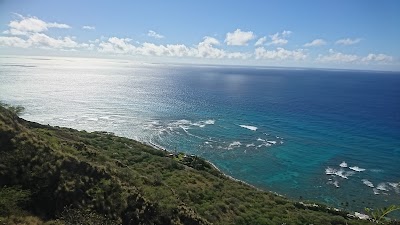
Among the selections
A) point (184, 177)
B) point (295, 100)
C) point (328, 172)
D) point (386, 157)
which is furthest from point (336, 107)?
point (184, 177)

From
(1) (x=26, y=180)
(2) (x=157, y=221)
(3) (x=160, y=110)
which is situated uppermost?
(1) (x=26, y=180)

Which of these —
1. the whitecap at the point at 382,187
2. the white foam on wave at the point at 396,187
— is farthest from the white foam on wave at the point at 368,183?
the white foam on wave at the point at 396,187

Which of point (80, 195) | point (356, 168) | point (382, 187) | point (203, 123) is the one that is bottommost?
point (382, 187)

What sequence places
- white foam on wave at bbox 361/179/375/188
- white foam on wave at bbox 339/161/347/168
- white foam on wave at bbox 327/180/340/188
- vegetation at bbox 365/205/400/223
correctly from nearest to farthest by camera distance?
vegetation at bbox 365/205/400/223, white foam on wave at bbox 361/179/375/188, white foam on wave at bbox 327/180/340/188, white foam on wave at bbox 339/161/347/168

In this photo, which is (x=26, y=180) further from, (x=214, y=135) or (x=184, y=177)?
(x=214, y=135)

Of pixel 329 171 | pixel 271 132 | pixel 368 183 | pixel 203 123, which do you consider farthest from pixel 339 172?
pixel 203 123

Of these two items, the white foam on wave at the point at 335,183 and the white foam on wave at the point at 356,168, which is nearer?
the white foam on wave at the point at 335,183

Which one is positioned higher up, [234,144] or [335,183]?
[234,144]

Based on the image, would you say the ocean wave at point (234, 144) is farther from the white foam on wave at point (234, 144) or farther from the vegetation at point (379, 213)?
the vegetation at point (379, 213)

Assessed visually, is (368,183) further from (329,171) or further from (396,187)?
(329,171)

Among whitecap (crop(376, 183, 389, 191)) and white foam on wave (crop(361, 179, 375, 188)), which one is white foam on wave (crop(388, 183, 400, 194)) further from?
white foam on wave (crop(361, 179, 375, 188))

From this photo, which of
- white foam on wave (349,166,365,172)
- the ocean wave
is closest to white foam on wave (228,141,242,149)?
the ocean wave
